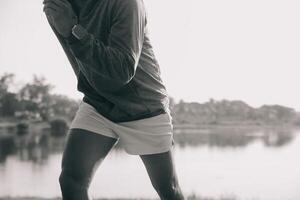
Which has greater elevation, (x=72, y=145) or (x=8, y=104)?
(x=72, y=145)

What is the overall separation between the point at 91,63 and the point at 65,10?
0.76 ft

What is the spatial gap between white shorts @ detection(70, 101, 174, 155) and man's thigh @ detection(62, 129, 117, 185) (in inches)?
1.2

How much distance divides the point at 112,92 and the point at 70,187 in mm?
434

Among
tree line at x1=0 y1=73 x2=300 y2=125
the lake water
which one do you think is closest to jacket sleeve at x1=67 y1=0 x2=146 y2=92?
the lake water

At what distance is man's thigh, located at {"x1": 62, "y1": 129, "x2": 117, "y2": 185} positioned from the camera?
1877mm

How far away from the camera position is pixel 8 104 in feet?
127

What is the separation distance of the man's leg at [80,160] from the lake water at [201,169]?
7.95 metres

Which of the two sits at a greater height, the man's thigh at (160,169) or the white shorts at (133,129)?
the white shorts at (133,129)

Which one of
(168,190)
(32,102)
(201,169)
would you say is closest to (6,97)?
(32,102)

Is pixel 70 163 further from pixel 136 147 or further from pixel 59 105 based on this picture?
pixel 59 105

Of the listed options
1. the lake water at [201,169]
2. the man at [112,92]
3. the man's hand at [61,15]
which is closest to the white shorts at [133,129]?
the man at [112,92]

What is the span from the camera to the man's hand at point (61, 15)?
1.66 m

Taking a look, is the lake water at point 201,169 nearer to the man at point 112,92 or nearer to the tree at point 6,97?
the tree at point 6,97

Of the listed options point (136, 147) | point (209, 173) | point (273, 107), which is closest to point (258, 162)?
point (273, 107)
